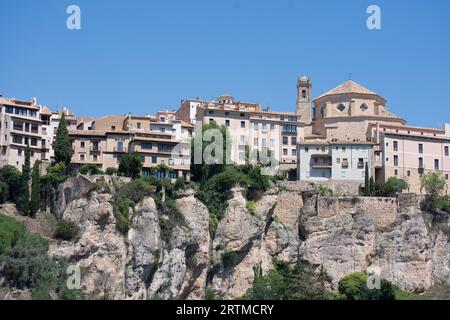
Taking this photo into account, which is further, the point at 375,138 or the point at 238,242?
the point at 375,138

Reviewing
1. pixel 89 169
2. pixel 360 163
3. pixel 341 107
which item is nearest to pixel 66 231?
pixel 89 169

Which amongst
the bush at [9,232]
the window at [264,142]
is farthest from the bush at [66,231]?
the window at [264,142]

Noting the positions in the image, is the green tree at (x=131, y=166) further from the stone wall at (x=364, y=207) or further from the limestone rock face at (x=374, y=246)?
the stone wall at (x=364, y=207)

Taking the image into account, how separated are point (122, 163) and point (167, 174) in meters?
3.86

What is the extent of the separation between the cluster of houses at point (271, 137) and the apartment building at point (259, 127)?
0.27ft

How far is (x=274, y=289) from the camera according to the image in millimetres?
82188

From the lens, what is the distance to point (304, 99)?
102 metres

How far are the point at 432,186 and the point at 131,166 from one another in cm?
2417

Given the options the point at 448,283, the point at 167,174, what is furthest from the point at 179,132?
the point at 448,283

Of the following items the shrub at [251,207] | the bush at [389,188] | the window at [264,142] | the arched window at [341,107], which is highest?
the arched window at [341,107]

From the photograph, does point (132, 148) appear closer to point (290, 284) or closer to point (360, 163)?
point (290, 284)

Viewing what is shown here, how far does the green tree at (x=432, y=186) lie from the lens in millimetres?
88562

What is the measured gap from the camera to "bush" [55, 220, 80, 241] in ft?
253
